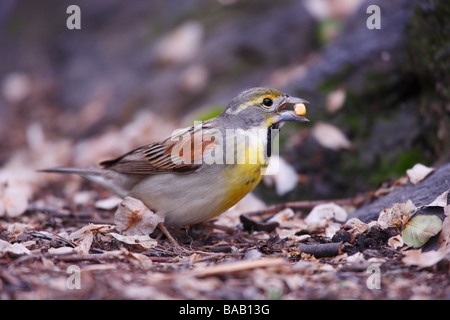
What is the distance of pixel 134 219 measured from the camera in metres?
5.47

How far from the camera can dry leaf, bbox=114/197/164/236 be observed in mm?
5359

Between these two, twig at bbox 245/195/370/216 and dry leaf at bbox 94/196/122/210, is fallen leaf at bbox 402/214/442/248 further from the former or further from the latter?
dry leaf at bbox 94/196/122/210

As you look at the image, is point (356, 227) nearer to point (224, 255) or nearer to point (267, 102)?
point (224, 255)

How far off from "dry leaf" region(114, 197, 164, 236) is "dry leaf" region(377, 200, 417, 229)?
217cm

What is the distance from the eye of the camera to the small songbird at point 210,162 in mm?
5402

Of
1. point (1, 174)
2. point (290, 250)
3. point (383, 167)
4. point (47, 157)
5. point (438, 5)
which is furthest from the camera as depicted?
point (47, 157)

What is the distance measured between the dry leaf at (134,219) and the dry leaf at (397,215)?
2166 mm

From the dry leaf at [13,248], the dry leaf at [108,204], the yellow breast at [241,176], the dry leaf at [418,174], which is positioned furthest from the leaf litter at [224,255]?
the dry leaf at [418,174]

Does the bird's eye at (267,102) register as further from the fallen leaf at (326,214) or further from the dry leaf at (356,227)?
the dry leaf at (356,227)

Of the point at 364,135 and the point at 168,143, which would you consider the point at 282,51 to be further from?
the point at 168,143

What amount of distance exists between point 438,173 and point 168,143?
2783mm

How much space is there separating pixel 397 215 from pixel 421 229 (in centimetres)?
35
